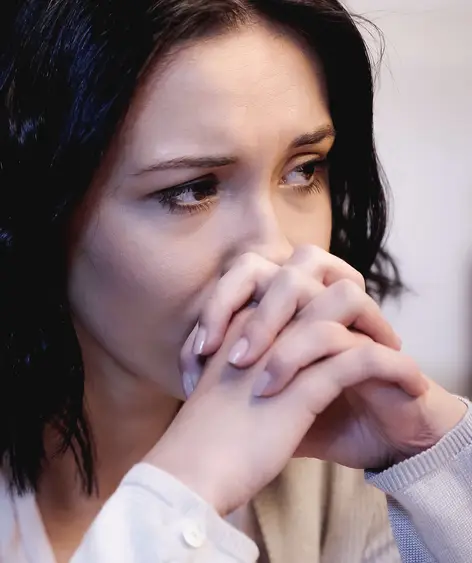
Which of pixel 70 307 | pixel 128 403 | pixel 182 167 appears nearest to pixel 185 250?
pixel 182 167

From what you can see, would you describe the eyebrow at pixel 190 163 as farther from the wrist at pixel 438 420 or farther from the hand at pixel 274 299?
the wrist at pixel 438 420

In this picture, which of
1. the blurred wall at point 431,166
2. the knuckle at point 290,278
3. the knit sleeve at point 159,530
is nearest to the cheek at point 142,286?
the knuckle at point 290,278

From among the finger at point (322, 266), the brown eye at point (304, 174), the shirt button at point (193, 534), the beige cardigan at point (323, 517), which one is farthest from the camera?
the beige cardigan at point (323, 517)

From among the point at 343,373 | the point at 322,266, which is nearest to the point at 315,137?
the point at 322,266

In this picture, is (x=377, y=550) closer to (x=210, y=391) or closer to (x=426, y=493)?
(x=426, y=493)

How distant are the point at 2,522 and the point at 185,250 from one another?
16.1 inches

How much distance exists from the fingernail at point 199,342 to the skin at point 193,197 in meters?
0.07

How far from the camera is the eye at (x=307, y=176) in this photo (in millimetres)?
829

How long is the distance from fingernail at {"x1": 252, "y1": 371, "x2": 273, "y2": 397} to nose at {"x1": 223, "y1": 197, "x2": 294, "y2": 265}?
134 millimetres

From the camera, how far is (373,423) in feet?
2.50

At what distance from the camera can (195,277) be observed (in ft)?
2.51

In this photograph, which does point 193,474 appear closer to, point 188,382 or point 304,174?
point 188,382

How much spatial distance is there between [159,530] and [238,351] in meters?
0.17

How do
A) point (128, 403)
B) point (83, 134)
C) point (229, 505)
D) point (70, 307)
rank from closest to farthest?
point (229, 505)
point (83, 134)
point (70, 307)
point (128, 403)
